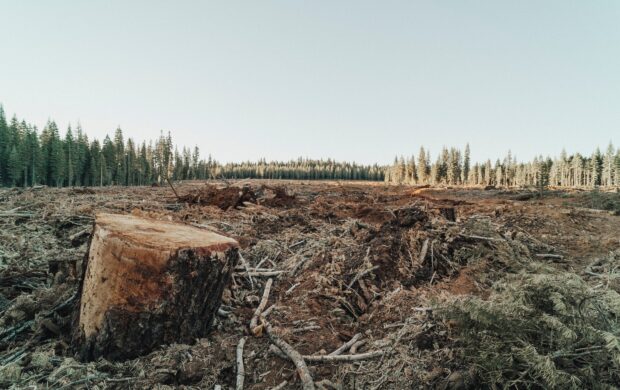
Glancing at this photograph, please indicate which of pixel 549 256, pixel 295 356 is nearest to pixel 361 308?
pixel 295 356

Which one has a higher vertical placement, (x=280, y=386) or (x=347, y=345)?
(x=347, y=345)

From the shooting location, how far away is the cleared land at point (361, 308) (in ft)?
9.31

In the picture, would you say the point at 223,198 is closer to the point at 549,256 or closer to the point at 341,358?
the point at 341,358

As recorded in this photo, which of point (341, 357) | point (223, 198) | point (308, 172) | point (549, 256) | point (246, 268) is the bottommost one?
point (341, 357)

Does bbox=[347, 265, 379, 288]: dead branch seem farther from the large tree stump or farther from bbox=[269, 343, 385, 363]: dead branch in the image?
the large tree stump

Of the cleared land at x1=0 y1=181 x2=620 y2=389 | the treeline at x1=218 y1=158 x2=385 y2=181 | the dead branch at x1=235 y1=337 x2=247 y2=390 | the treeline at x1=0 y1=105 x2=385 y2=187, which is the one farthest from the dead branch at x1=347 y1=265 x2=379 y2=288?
the treeline at x1=218 y1=158 x2=385 y2=181

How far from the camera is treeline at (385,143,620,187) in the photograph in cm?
8500

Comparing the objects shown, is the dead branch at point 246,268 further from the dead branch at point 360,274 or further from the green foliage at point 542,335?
the green foliage at point 542,335

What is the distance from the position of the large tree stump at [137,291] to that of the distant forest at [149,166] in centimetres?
3544

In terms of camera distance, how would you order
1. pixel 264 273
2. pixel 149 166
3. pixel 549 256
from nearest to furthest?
pixel 264 273 → pixel 549 256 → pixel 149 166


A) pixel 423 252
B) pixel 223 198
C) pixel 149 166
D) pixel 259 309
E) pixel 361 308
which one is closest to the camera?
pixel 259 309

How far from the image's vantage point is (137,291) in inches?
138

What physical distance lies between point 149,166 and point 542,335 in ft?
320

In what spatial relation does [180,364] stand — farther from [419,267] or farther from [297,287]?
[419,267]
